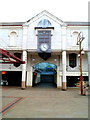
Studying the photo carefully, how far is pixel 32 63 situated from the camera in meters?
23.2

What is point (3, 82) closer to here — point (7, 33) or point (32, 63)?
point (32, 63)

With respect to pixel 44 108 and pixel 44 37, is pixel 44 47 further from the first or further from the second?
pixel 44 108

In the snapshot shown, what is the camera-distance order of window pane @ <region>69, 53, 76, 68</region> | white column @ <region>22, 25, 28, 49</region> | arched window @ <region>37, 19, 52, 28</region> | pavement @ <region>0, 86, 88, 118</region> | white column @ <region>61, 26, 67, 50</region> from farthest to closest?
window pane @ <region>69, 53, 76, 68</region> < arched window @ <region>37, 19, 52, 28</region> < white column @ <region>22, 25, 28, 49</region> < white column @ <region>61, 26, 67, 50</region> < pavement @ <region>0, 86, 88, 118</region>

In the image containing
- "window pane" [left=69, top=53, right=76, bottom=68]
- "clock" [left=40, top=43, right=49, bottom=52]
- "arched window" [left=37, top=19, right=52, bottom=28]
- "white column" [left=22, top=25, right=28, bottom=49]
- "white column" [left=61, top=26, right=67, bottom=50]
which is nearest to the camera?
"white column" [left=61, top=26, right=67, bottom=50]

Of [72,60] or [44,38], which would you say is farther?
[72,60]

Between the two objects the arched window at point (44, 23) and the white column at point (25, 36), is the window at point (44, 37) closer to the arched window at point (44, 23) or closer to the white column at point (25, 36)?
the arched window at point (44, 23)

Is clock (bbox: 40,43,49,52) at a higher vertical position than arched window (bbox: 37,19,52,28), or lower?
lower

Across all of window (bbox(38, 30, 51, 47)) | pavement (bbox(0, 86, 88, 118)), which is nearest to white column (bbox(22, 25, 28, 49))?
window (bbox(38, 30, 51, 47))

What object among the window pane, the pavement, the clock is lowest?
the pavement

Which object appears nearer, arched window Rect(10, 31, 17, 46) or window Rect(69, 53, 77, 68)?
arched window Rect(10, 31, 17, 46)

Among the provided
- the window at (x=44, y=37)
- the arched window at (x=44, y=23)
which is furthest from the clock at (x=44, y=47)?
the arched window at (x=44, y=23)

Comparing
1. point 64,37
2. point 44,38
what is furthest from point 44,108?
point 64,37

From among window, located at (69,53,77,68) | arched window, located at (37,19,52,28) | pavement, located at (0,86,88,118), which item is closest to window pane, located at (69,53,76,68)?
window, located at (69,53,77,68)

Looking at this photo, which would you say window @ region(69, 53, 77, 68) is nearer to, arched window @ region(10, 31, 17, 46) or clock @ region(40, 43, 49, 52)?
clock @ region(40, 43, 49, 52)
